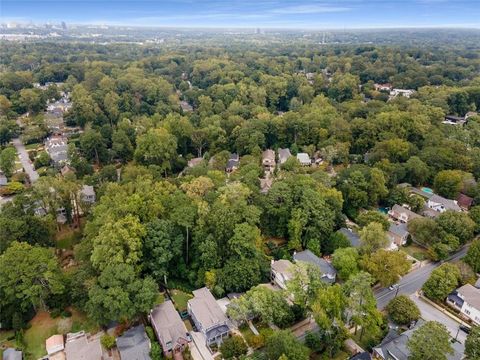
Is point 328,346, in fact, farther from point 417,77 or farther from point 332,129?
point 417,77

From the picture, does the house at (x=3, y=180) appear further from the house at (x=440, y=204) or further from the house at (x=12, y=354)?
the house at (x=440, y=204)

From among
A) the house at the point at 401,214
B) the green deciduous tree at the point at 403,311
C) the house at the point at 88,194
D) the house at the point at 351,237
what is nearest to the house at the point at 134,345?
the green deciduous tree at the point at 403,311

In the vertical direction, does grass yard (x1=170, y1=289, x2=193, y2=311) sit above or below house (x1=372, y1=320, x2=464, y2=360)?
below

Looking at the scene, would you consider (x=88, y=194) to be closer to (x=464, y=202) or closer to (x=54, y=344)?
(x=54, y=344)

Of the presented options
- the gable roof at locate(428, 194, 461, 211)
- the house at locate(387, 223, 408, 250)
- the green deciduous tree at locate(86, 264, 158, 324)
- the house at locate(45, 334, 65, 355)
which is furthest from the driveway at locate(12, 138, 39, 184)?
the gable roof at locate(428, 194, 461, 211)

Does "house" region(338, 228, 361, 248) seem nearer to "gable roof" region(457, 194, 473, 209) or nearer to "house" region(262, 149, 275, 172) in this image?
"gable roof" region(457, 194, 473, 209)

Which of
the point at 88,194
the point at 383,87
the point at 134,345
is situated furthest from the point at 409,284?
the point at 383,87
